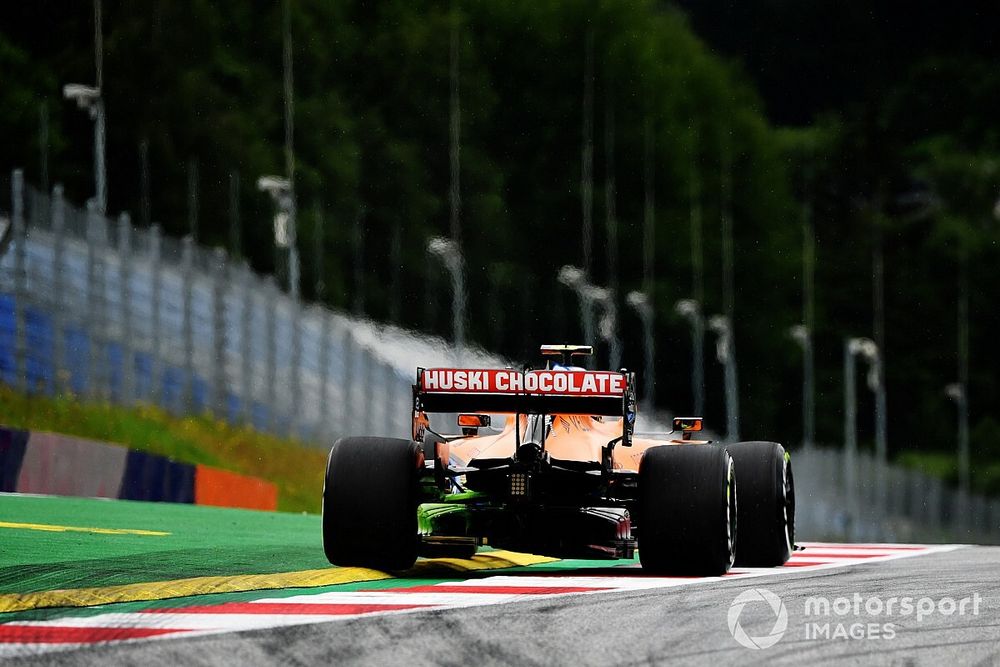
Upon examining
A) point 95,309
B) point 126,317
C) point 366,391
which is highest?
point 95,309

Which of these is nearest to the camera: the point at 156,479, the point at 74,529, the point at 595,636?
the point at 595,636

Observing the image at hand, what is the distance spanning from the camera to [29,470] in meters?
20.6

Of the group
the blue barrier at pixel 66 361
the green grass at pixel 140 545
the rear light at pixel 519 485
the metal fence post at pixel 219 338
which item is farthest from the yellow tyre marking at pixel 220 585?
the metal fence post at pixel 219 338

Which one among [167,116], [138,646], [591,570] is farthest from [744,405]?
[138,646]

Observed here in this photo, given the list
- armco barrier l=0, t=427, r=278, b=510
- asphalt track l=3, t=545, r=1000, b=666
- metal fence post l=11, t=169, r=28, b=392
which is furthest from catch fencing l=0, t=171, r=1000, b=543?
asphalt track l=3, t=545, r=1000, b=666

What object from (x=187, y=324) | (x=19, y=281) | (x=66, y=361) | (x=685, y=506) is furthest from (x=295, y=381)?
(x=685, y=506)

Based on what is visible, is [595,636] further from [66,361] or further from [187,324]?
[187,324]

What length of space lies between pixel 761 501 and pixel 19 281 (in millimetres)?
11746

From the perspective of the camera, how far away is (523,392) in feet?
40.3

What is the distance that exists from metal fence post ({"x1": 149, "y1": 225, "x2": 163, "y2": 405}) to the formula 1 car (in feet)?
45.0

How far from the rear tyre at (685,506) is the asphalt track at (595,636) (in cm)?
77

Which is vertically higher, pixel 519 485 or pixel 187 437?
pixel 519 485

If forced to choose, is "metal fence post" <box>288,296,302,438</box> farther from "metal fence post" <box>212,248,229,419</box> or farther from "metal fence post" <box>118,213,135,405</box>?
"metal fence post" <box>118,213,135,405</box>

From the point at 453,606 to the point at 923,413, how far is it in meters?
77.5
